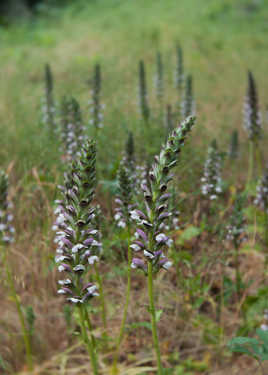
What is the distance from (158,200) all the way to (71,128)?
234cm

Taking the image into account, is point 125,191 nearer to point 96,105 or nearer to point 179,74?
point 96,105

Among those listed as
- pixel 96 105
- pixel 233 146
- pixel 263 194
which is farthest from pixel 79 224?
pixel 233 146

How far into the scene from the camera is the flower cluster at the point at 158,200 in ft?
4.71

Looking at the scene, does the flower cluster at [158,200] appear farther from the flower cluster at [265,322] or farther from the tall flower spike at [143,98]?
the tall flower spike at [143,98]

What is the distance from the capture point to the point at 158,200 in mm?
1551

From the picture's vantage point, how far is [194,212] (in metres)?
3.36

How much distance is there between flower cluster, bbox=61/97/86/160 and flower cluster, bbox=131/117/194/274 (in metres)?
1.95

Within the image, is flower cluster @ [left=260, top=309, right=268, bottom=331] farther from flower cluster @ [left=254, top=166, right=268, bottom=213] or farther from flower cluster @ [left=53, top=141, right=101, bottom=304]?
flower cluster @ [left=53, top=141, right=101, bottom=304]

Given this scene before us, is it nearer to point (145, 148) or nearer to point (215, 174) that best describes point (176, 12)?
point (145, 148)

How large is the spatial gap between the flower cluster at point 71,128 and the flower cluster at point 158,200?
76.7 inches

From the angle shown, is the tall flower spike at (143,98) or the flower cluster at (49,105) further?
the tall flower spike at (143,98)

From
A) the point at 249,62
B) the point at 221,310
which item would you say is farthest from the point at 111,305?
the point at 249,62

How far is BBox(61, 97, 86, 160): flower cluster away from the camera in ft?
11.6

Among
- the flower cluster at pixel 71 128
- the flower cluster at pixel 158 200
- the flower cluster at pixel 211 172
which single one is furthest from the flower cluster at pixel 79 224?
the flower cluster at pixel 71 128
